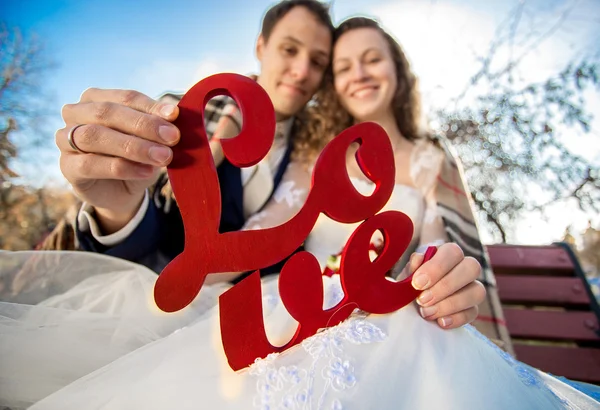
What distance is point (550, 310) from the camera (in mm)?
1685

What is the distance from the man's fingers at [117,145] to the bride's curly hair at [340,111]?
90cm

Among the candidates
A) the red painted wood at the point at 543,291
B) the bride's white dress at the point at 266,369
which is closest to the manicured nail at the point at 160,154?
the bride's white dress at the point at 266,369

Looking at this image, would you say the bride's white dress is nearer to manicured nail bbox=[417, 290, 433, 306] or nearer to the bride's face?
manicured nail bbox=[417, 290, 433, 306]

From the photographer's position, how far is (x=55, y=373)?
1.87 ft

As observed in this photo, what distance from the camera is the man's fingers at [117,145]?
0.54 metres

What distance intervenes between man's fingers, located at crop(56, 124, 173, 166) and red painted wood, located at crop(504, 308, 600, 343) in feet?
5.68

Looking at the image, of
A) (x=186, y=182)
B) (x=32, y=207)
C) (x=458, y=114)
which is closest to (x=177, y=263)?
(x=186, y=182)

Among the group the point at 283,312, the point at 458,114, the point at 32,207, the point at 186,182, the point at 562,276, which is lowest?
the point at 562,276

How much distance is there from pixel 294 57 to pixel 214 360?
1.14 metres

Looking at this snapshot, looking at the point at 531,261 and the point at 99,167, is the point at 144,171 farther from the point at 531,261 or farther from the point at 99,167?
the point at 531,261

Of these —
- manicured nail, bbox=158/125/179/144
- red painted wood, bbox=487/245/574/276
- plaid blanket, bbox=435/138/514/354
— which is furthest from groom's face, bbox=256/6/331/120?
red painted wood, bbox=487/245/574/276

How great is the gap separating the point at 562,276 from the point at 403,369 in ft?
5.88

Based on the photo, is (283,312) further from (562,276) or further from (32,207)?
(32,207)

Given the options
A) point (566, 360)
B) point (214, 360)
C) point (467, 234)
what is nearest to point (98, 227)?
point (214, 360)
